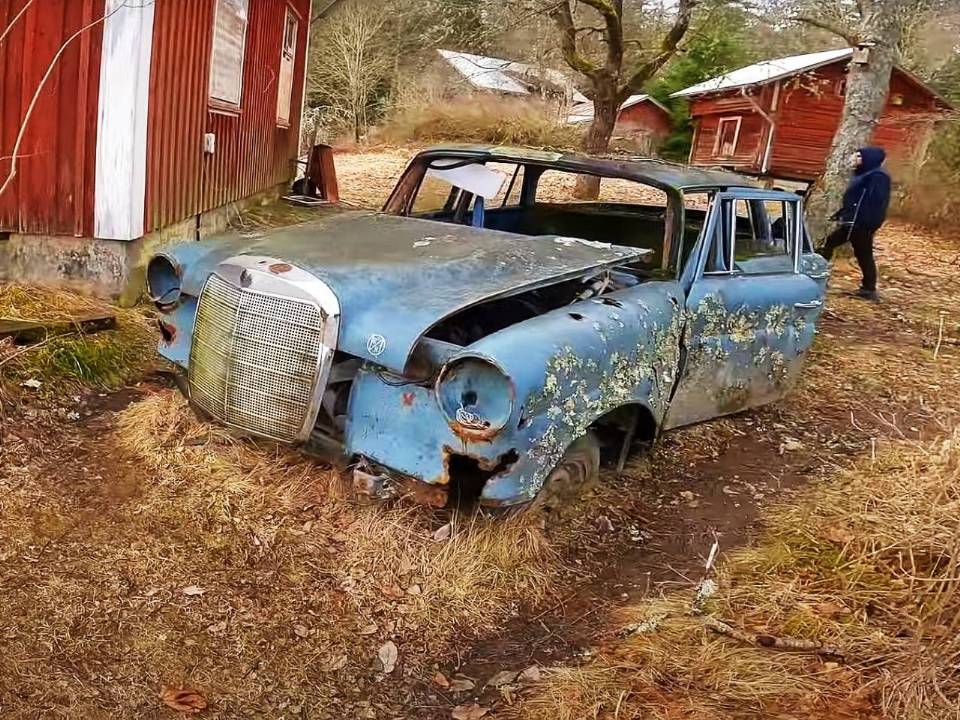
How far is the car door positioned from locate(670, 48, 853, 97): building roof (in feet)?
58.3

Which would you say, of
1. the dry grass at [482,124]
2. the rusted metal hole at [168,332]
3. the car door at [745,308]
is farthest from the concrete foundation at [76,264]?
the dry grass at [482,124]

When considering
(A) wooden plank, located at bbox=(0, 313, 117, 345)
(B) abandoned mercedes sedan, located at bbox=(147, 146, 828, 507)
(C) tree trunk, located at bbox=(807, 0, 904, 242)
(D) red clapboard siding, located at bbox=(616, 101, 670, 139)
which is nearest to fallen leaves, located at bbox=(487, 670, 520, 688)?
(B) abandoned mercedes sedan, located at bbox=(147, 146, 828, 507)

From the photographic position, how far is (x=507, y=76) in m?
30.5

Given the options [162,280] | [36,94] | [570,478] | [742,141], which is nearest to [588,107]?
[742,141]

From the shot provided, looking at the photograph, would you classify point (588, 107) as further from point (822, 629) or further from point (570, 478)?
point (822, 629)

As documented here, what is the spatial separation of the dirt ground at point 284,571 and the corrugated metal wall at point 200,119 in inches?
97.1

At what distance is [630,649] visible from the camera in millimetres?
3064

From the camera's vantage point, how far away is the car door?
4.56 m

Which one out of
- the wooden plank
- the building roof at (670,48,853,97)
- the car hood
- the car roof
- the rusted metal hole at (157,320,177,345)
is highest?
the building roof at (670,48,853,97)

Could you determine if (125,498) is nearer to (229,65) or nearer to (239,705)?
(239,705)

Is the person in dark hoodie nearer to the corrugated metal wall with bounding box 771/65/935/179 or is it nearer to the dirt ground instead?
the dirt ground

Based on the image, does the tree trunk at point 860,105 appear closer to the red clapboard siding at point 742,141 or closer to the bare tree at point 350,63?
the red clapboard siding at point 742,141

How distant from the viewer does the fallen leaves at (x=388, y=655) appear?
9.76ft

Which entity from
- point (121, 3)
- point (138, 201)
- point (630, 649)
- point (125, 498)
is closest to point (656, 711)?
point (630, 649)
